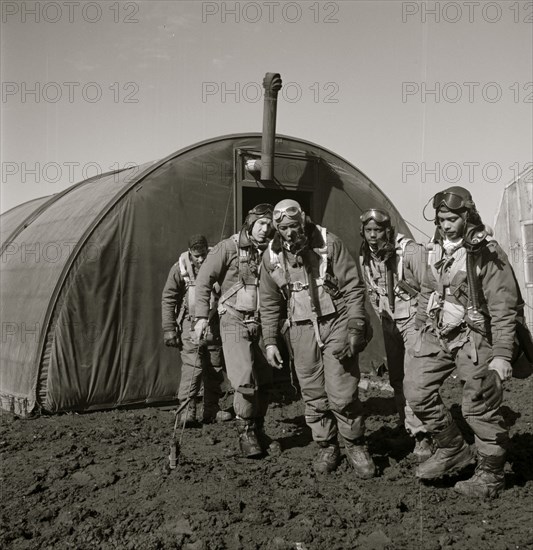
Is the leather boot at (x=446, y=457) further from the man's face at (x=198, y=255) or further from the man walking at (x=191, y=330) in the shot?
the man's face at (x=198, y=255)

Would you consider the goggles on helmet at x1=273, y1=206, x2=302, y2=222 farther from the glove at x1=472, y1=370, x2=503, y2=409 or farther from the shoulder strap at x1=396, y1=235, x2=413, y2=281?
the glove at x1=472, y1=370, x2=503, y2=409

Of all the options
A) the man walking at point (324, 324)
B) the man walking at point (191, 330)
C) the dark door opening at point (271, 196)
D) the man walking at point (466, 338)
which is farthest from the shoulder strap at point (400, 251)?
the dark door opening at point (271, 196)

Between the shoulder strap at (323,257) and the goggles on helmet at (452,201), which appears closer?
the goggles on helmet at (452,201)

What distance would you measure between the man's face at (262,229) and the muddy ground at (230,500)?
1.93 metres

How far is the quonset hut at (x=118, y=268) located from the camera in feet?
22.8

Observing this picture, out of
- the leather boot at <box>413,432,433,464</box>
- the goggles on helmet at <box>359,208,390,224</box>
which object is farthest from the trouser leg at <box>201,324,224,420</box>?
the leather boot at <box>413,432,433,464</box>

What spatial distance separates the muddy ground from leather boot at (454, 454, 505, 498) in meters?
0.07

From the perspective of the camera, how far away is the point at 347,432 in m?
4.60

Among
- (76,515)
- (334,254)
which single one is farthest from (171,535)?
(334,254)

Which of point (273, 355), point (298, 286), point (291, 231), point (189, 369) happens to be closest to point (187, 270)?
point (189, 369)

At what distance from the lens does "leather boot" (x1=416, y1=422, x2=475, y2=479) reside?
426cm

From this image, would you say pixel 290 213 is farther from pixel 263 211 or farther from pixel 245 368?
pixel 245 368

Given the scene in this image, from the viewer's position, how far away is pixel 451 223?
13.5 feet

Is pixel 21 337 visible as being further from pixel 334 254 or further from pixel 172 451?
pixel 334 254
